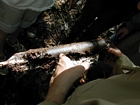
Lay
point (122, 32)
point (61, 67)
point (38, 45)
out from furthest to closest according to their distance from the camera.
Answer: point (38, 45) < point (122, 32) < point (61, 67)

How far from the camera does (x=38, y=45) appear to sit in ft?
8.86

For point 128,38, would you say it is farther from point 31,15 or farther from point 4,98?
point 4,98

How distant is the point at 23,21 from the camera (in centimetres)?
223

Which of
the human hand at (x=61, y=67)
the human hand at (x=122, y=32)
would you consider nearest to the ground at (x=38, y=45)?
the human hand at (x=61, y=67)

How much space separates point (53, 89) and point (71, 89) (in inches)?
5.1

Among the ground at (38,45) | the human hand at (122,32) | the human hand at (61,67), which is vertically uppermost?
the human hand at (61,67)

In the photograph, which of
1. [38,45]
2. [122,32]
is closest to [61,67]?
[122,32]

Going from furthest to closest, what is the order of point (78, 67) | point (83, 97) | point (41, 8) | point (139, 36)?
point (139, 36) → point (41, 8) → point (78, 67) → point (83, 97)

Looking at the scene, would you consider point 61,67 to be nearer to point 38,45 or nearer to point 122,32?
point 122,32

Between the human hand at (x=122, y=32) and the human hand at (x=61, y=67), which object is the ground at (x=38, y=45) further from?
the human hand at (x=122, y=32)

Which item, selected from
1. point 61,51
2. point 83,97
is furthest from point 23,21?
point 83,97

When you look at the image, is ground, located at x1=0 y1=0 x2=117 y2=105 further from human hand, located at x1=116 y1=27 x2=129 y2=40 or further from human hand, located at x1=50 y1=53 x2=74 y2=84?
human hand, located at x1=116 y1=27 x2=129 y2=40

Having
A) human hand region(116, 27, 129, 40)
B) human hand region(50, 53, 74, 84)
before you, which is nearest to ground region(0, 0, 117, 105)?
human hand region(50, 53, 74, 84)

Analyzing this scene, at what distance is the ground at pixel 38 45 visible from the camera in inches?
79.6
